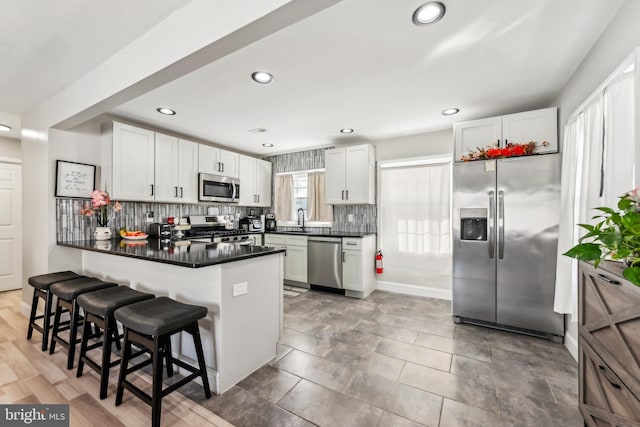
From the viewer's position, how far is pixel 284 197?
5.33 metres

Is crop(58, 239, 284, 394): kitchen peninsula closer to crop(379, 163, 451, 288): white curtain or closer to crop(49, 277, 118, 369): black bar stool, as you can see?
crop(49, 277, 118, 369): black bar stool

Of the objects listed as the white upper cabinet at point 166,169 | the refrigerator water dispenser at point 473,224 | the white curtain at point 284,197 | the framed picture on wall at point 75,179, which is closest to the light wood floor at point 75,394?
the framed picture on wall at point 75,179

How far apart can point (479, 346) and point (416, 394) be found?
1.08m

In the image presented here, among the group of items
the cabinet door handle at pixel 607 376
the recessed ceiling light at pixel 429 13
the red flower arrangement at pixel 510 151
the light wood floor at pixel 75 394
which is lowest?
the light wood floor at pixel 75 394

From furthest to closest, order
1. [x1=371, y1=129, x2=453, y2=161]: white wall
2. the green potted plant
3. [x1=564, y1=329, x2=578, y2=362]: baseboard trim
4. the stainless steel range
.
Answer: the stainless steel range < [x1=371, y1=129, x2=453, y2=161]: white wall < [x1=564, y1=329, x2=578, y2=362]: baseboard trim < the green potted plant

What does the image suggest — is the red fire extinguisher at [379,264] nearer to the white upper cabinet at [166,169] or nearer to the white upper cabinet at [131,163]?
the white upper cabinet at [166,169]

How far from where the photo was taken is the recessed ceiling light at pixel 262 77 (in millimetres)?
2297

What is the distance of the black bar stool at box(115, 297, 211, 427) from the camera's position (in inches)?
57.7

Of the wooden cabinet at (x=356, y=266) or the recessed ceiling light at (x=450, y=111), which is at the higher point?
the recessed ceiling light at (x=450, y=111)

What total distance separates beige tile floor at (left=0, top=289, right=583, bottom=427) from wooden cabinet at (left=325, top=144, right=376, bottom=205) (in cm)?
207

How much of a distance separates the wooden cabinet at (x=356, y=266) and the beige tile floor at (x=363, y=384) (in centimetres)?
Result: 109

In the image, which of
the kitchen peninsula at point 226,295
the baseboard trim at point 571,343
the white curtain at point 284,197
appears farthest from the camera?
the white curtain at point 284,197

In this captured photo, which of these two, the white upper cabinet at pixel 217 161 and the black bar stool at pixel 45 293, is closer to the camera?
the black bar stool at pixel 45 293

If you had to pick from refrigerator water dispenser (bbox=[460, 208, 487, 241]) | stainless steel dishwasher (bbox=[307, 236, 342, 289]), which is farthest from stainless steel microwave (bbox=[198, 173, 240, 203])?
refrigerator water dispenser (bbox=[460, 208, 487, 241])
